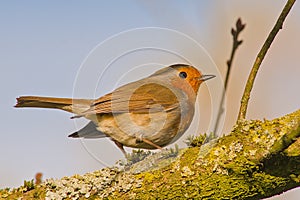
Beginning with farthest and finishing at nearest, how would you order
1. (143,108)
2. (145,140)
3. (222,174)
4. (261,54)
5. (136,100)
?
(136,100) → (143,108) → (145,140) → (261,54) → (222,174)

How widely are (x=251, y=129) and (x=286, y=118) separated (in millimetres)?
164

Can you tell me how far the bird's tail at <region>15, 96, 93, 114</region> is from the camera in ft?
11.8

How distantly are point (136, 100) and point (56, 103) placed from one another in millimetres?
620

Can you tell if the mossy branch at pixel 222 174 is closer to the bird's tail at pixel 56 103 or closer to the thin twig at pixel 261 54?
the thin twig at pixel 261 54

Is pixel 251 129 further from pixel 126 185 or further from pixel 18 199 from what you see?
pixel 18 199

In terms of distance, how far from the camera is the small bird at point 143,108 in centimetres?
319

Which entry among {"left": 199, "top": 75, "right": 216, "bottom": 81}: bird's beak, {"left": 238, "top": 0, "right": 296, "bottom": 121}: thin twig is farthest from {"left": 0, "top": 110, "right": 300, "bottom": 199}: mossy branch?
{"left": 199, "top": 75, "right": 216, "bottom": 81}: bird's beak

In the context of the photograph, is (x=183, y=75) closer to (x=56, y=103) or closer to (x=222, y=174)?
(x=56, y=103)

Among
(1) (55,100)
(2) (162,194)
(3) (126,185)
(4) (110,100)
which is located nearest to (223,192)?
(2) (162,194)

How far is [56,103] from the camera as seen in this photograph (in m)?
3.64

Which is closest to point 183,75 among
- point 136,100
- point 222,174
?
point 136,100

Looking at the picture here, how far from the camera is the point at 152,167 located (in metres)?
2.31

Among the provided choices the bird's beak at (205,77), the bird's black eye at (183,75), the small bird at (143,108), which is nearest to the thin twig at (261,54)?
the small bird at (143,108)

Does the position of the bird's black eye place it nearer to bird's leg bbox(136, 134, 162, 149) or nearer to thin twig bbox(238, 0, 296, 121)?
bird's leg bbox(136, 134, 162, 149)
